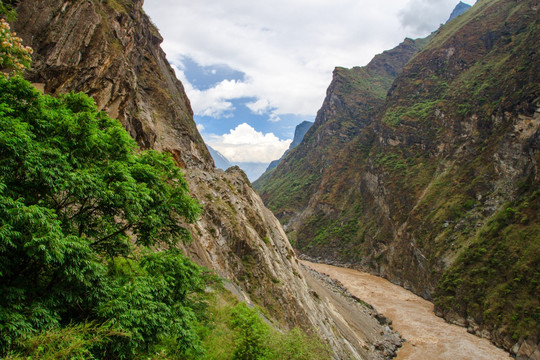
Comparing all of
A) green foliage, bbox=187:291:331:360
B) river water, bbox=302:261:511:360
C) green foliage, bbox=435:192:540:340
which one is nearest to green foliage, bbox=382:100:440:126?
green foliage, bbox=435:192:540:340

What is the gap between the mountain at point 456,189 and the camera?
129 ft

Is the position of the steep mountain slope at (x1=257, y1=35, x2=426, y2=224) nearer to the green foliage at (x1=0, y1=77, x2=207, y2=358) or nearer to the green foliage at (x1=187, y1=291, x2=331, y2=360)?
the green foliage at (x1=187, y1=291, x2=331, y2=360)

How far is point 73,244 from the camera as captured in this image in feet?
19.2

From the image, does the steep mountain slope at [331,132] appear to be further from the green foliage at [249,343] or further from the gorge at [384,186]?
the green foliage at [249,343]

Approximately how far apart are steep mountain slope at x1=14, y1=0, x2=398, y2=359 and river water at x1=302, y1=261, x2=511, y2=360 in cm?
409

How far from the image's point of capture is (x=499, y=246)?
41.8 m

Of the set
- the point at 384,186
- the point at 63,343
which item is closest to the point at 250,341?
the point at 63,343

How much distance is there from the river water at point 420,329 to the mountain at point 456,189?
196cm

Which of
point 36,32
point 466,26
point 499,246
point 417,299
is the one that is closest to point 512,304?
point 499,246

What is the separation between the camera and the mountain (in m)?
39.4

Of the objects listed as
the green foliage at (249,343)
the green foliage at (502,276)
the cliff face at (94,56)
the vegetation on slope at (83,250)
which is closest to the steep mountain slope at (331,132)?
the green foliage at (502,276)

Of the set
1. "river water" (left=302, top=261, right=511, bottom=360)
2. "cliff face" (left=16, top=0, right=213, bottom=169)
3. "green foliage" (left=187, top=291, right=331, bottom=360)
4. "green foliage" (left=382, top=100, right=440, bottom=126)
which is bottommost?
"river water" (left=302, top=261, right=511, bottom=360)

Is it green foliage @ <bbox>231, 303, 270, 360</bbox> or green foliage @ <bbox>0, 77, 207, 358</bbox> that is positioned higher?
green foliage @ <bbox>0, 77, 207, 358</bbox>

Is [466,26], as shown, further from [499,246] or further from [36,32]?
[36,32]
